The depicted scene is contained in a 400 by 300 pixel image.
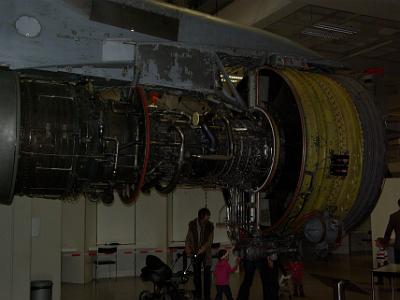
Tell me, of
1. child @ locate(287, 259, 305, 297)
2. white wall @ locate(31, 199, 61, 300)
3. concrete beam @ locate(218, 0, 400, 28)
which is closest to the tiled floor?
child @ locate(287, 259, 305, 297)

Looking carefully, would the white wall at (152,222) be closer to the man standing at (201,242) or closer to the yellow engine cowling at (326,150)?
the man standing at (201,242)

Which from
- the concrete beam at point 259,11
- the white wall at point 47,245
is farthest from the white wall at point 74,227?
the concrete beam at point 259,11

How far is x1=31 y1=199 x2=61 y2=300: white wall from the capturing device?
27.4ft

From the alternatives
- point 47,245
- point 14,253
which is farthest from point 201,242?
point 14,253

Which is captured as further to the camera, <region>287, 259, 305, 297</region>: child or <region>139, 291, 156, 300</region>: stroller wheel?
<region>287, 259, 305, 297</region>: child

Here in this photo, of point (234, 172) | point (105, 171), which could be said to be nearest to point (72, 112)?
point (105, 171)

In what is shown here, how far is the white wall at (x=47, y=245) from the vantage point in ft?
27.4

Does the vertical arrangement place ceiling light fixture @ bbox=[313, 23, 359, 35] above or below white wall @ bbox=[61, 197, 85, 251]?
above

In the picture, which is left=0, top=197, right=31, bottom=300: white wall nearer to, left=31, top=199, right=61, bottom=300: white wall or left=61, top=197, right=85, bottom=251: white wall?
left=31, top=199, right=61, bottom=300: white wall

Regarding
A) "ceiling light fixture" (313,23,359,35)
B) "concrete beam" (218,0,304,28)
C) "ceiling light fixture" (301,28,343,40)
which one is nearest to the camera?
"concrete beam" (218,0,304,28)

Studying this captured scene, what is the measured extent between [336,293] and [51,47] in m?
3.07

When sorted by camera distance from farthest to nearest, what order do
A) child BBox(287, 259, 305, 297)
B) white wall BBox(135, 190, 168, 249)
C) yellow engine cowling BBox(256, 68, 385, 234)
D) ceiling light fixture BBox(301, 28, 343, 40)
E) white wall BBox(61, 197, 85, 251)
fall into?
white wall BBox(135, 190, 168, 249)
white wall BBox(61, 197, 85, 251)
ceiling light fixture BBox(301, 28, 343, 40)
child BBox(287, 259, 305, 297)
yellow engine cowling BBox(256, 68, 385, 234)

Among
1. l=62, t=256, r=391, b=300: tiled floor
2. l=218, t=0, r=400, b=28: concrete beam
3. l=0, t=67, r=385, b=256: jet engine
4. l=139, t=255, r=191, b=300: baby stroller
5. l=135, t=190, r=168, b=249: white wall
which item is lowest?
l=62, t=256, r=391, b=300: tiled floor

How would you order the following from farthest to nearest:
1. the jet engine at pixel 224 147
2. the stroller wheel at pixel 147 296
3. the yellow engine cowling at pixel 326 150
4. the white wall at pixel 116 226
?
1. the white wall at pixel 116 226
2. the stroller wheel at pixel 147 296
3. the yellow engine cowling at pixel 326 150
4. the jet engine at pixel 224 147
